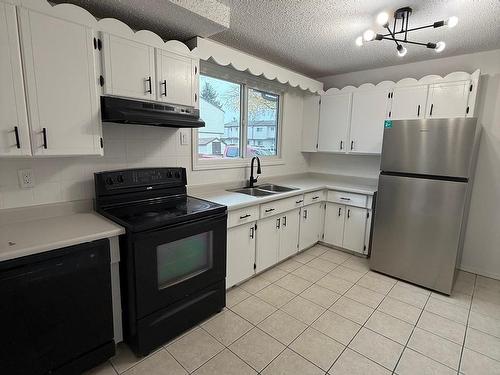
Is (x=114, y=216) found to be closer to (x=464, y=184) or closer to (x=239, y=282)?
(x=239, y=282)

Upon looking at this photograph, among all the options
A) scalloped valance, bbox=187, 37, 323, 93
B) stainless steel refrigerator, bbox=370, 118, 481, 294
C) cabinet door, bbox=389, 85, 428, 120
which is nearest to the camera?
scalloped valance, bbox=187, 37, 323, 93

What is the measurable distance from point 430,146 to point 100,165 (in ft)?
9.33

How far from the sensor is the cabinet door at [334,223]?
11.3ft

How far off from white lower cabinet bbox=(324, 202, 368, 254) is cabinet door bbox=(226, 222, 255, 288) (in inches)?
54.7

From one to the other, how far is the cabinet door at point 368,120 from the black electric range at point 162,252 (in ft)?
7.20

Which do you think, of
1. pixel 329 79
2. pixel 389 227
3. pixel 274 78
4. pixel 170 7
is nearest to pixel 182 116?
pixel 170 7

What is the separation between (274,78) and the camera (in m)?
3.03

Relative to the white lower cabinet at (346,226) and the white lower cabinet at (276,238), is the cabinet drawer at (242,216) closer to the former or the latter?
the white lower cabinet at (276,238)

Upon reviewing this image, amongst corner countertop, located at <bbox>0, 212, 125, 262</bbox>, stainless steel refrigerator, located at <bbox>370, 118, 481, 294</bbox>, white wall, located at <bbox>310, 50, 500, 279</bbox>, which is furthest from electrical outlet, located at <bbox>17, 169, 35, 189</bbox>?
white wall, located at <bbox>310, 50, 500, 279</bbox>

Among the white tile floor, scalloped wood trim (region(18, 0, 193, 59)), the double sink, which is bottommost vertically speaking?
the white tile floor

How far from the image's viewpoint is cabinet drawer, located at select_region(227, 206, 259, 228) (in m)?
2.33

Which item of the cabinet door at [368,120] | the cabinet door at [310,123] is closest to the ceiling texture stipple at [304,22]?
the cabinet door at [368,120]

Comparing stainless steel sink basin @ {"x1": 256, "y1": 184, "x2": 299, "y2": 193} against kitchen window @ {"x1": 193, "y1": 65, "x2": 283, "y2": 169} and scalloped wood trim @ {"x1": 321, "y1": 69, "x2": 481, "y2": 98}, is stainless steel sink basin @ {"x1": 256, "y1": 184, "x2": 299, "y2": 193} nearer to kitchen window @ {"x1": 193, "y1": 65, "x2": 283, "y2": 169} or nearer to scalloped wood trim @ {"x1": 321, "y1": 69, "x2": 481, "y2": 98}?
kitchen window @ {"x1": 193, "y1": 65, "x2": 283, "y2": 169}

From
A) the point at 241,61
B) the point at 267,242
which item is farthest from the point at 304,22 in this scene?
the point at 267,242
